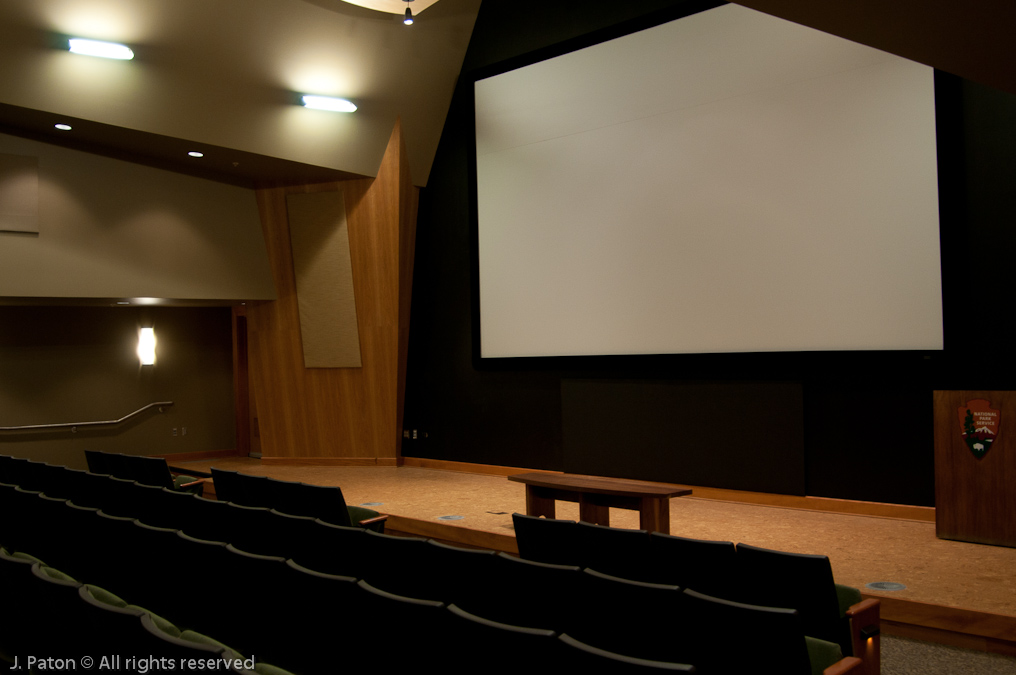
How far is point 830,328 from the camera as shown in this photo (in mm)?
5855

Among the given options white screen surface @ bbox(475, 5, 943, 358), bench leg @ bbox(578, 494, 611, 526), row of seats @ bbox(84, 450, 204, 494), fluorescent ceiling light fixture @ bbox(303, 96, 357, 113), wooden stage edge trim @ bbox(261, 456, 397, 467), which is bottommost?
wooden stage edge trim @ bbox(261, 456, 397, 467)

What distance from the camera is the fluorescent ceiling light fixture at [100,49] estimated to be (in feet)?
21.3

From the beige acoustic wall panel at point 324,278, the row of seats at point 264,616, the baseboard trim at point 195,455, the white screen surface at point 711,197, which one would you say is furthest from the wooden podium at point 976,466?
the baseboard trim at point 195,455

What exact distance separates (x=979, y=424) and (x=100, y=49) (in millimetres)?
7667

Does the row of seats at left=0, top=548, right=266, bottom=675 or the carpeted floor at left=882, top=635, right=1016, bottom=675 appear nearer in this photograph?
the row of seats at left=0, top=548, right=266, bottom=675


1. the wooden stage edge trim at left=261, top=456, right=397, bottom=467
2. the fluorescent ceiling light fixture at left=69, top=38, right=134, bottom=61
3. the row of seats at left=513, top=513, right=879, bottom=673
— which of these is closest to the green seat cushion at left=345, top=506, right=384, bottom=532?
the row of seats at left=513, top=513, right=879, bottom=673

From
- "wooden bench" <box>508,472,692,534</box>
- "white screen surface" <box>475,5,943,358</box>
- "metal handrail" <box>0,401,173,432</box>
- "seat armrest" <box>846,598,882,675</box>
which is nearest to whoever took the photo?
"seat armrest" <box>846,598,882,675</box>

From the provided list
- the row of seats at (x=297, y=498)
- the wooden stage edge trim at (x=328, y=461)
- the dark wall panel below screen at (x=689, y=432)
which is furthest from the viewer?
the wooden stage edge trim at (x=328, y=461)

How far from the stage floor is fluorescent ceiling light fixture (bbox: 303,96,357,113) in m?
4.14

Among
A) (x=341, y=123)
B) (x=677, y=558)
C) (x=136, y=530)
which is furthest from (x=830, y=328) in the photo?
(x=341, y=123)

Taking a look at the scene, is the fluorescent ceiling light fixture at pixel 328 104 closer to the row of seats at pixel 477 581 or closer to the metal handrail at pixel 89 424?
the metal handrail at pixel 89 424

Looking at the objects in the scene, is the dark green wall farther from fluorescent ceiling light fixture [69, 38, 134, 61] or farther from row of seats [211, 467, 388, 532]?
row of seats [211, 467, 388, 532]

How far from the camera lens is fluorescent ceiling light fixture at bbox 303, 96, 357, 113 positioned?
8.02 metres

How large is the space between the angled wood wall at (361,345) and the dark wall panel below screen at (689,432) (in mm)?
2490
